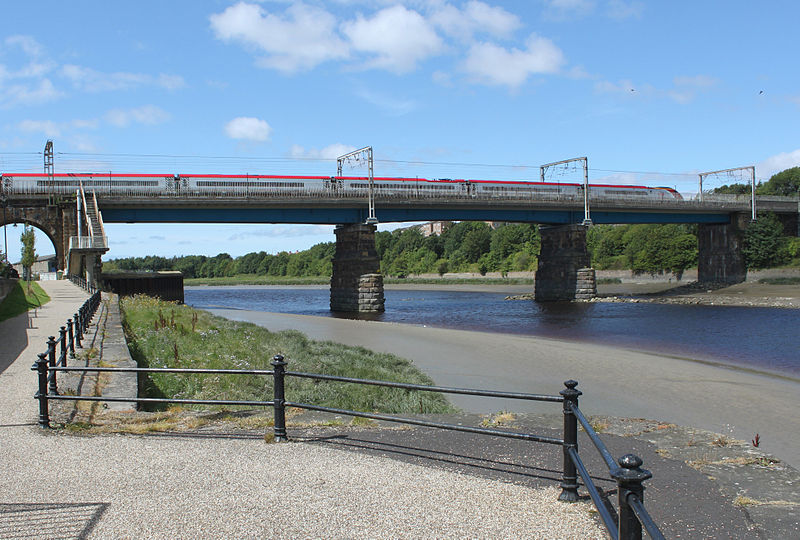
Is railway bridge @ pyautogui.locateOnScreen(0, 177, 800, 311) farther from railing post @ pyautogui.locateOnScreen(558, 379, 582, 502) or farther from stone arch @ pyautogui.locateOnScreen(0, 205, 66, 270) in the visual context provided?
railing post @ pyautogui.locateOnScreen(558, 379, 582, 502)

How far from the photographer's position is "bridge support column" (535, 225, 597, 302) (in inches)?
2432

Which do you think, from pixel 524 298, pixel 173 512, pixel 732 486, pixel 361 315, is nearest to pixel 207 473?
pixel 173 512

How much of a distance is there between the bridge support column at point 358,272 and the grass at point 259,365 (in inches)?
918

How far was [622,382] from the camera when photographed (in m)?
16.7

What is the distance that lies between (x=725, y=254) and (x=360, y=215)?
44845 millimetres

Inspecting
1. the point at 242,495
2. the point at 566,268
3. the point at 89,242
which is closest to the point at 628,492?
the point at 242,495

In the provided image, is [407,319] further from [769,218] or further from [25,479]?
[769,218]

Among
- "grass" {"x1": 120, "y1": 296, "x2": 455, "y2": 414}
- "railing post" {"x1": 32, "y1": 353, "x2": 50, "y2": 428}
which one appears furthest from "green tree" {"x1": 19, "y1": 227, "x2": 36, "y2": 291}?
"railing post" {"x1": 32, "y1": 353, "x2": 50, "y2": 428}

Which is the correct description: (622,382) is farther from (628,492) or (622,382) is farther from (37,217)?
(37,217)

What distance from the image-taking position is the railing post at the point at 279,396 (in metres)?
7.33

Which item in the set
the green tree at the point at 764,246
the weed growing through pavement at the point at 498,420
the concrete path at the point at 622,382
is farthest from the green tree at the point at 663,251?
the weed growing through pavement at the point at 498,420

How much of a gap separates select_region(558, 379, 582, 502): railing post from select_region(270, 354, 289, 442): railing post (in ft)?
11.0

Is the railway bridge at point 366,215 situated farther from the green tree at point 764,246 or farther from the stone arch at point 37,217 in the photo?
the green tree at point 764,246

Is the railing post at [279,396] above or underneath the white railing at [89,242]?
underneath
